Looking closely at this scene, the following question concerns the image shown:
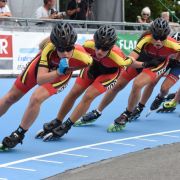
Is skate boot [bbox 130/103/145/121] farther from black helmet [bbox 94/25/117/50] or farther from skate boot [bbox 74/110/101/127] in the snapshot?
black helmet [bbox 94/25/117/50]

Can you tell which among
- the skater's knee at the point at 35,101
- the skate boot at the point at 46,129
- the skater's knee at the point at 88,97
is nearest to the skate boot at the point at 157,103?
the skater's knee at the point at 88,97

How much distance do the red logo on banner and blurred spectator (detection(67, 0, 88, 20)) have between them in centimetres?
237

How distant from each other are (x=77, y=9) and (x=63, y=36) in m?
10.1

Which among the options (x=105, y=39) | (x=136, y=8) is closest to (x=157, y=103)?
(x=105, y=39)

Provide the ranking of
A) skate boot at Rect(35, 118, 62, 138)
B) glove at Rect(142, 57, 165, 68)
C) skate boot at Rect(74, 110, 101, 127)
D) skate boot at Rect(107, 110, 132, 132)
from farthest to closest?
skate boot at Rect(74, 110, 101, 127), glove at Rect(142, 57, 165, 68), skate boot at Rect(107, 110, 132, 132), skate boot at Rect(35, 118, 62, 138)

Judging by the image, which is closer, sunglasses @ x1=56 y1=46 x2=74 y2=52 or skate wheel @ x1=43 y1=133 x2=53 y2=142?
sunglasses @ x1=56 y1=46 x2=74 y2=52

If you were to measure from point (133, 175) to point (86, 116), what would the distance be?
3.64 meters

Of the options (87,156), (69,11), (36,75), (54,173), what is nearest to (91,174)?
(54,173)

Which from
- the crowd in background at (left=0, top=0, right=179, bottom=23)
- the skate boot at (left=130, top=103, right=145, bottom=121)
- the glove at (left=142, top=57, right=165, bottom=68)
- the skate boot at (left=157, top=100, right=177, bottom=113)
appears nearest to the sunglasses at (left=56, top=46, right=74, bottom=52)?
the glove at (left=142, top=57, right=165, bottom=68)

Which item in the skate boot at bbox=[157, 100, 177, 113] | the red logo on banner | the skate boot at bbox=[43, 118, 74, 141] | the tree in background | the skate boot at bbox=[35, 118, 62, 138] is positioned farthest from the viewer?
the tree in background

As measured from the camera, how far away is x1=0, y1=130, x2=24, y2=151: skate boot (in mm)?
7492

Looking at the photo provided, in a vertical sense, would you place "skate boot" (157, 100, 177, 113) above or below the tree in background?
above

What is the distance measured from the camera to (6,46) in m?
15.7

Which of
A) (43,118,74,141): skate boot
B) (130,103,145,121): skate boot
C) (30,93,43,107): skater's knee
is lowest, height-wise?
(130,103,145,121): skate boot
